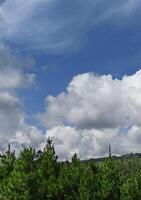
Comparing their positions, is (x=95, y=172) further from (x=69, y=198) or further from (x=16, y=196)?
(x=16, y=196)

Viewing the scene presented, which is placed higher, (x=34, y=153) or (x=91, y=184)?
(x=34, y=153)

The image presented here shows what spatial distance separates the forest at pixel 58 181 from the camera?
188 ft

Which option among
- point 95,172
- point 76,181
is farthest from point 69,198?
point 95,172

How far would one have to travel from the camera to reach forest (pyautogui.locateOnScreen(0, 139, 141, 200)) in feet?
188

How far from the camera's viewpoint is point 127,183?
60.4 metres

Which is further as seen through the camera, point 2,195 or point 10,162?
point 10,162

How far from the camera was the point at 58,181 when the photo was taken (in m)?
59.8

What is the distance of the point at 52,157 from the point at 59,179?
3.23 meters

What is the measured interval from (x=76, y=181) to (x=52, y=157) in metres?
4.65

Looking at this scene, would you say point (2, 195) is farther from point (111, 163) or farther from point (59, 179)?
point (111, 163)

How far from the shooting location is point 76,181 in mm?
60844

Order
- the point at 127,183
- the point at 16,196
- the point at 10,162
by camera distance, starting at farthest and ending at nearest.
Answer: the point at 10,162
the point at 127,183
the point at 16,196

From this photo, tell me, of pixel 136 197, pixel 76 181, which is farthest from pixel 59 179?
pixel 136 197

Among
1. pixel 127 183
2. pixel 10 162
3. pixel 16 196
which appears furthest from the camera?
pixel 10 162
